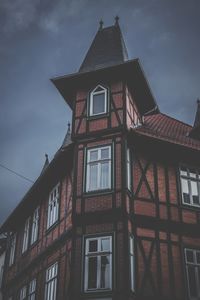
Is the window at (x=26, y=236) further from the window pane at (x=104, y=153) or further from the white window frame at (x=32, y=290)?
the window pane at (x=104, y=153)

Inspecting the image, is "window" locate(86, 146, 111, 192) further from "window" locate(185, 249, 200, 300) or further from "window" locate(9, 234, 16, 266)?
"window" locate(9, 234, 16, 266)

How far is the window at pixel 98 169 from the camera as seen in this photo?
1739 cm

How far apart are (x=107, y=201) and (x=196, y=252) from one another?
3.90 meters

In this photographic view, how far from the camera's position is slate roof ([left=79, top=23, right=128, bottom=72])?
20406 mm

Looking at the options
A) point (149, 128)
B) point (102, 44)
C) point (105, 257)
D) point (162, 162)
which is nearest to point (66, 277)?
point (105, 257)

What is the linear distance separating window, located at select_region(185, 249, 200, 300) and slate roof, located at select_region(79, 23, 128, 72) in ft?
26.9

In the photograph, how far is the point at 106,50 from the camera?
2141cm

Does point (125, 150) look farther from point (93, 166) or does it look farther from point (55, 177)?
point (55, 177)

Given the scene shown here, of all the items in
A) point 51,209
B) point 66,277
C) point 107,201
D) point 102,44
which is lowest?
point 66,277

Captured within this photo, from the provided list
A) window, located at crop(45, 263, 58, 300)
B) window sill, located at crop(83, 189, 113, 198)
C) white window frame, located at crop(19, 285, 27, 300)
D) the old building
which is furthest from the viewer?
white window frame, located at crop(19, 285, 27, 300)

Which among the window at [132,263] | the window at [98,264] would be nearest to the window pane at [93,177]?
the window at [98,264]

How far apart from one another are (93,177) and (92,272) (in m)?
3.62

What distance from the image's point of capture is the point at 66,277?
17.3 metres

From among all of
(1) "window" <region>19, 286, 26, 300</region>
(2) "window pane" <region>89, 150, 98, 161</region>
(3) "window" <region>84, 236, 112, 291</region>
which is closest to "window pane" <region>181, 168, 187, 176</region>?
(2) "window pane" <region>89, 150, 98, 161</region>
